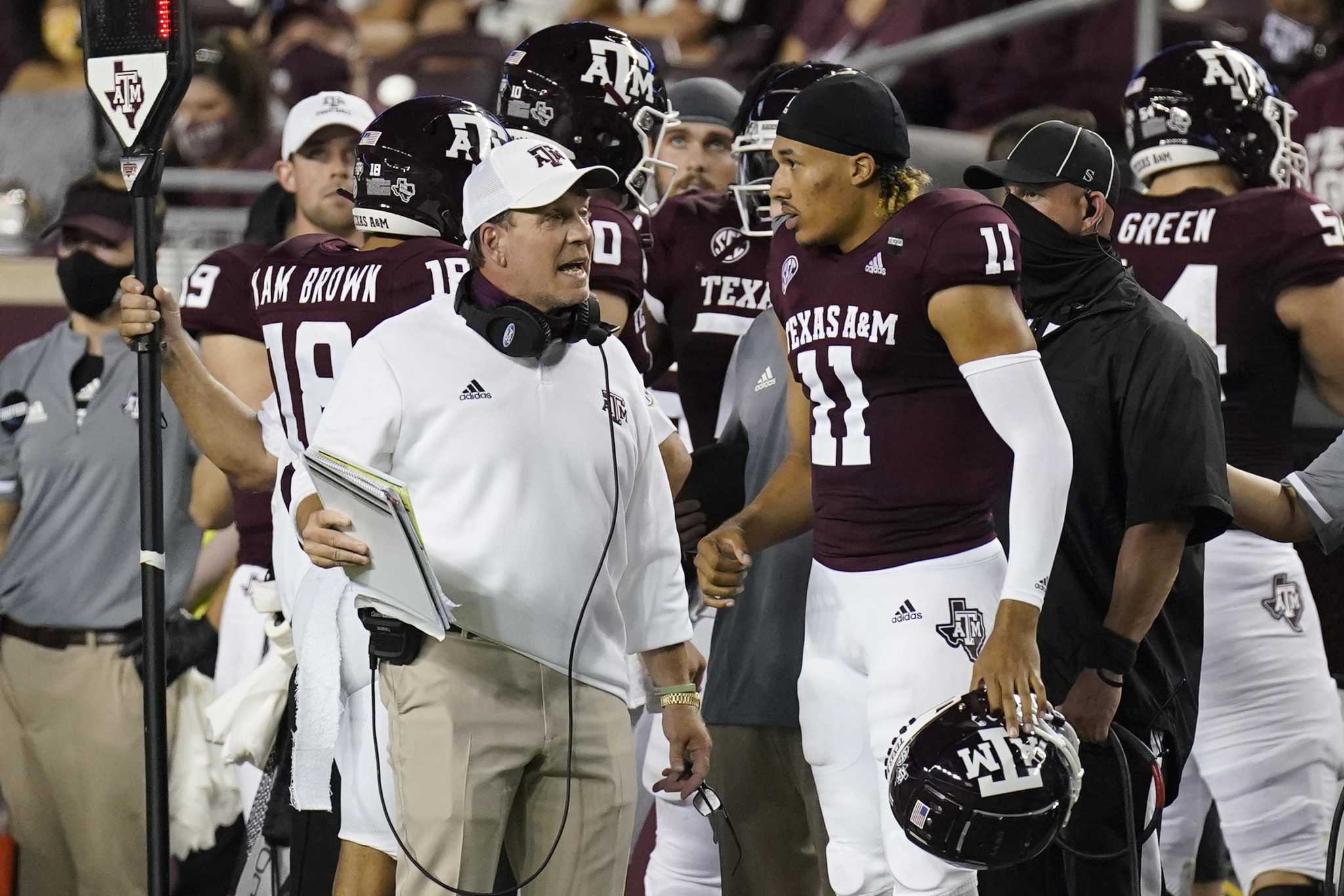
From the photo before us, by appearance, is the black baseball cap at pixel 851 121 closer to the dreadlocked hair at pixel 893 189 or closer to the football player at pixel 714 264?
the dreadlocked hair at pixel 893 189

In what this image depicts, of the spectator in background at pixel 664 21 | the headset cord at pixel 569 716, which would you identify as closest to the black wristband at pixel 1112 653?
the headset cord at pixel 569 716

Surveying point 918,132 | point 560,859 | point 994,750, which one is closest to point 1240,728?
point 994,750

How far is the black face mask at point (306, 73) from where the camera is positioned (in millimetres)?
8844

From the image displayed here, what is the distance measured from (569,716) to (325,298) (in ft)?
3.74

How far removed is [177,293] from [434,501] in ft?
11.6

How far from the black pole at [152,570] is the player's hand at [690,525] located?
1260 millimetres

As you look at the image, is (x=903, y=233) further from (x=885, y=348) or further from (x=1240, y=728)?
(x=1240, y=728)

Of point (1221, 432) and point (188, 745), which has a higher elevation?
point (1221, 432)

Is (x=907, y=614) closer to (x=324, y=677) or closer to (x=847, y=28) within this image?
(x=324, y=677)

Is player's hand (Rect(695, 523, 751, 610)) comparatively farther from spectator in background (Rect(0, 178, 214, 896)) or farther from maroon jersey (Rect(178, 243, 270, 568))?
spectator in background (Rect(0, 178, 214, 896))

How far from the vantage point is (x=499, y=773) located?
3.38 m

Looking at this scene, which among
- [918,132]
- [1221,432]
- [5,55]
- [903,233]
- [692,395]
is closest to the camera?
[903,233]

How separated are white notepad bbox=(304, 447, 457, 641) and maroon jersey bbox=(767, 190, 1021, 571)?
2.74ft

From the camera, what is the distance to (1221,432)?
3.83 metres
